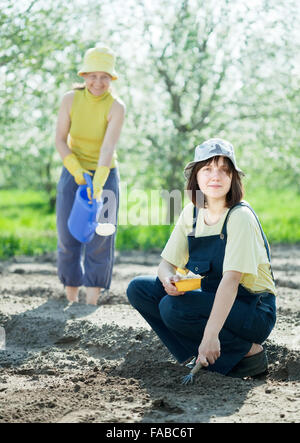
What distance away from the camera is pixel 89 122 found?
4062 millimetres

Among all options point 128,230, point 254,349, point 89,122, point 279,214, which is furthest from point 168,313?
point 279,214

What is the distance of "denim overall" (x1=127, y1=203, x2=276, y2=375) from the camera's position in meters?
2.67

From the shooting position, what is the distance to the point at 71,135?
13.5 feet

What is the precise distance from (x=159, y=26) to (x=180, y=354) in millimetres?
5095

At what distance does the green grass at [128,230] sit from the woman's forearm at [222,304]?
4.22 meters

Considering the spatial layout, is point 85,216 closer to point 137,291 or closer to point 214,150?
point 137,291

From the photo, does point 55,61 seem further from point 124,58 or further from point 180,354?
point 180,354

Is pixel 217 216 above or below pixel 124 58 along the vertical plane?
below

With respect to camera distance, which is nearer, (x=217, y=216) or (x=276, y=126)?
(x=217, y=216)

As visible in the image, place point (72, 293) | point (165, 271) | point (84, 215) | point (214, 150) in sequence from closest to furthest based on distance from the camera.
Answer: point (214, 150)
point (165, 271)
point (84, 215)
point (72, 293)

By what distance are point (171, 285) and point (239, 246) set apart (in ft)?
1.12

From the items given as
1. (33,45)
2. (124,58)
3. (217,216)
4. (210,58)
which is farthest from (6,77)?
(217,216)

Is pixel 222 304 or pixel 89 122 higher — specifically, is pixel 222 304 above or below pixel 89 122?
below

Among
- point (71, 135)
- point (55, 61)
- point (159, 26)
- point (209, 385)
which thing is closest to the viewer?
point (209, 385)
